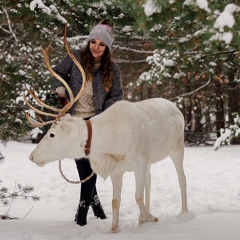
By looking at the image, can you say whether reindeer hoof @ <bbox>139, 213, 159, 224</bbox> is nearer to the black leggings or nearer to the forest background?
the black leggings

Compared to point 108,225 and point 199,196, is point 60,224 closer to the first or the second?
point 108,225

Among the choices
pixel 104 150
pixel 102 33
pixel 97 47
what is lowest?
pixel 104 150

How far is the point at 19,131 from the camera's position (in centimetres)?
506

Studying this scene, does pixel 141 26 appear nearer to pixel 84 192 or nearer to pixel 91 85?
pixel 91 85

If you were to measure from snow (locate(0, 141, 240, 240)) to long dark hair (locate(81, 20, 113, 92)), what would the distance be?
1540 millimetres

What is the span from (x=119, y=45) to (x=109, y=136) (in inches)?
459

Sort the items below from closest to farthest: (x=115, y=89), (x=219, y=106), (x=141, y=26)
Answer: (x=141, y=26), (x=115, y=89), (x=219, y=106)

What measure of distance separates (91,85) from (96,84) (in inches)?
2.6

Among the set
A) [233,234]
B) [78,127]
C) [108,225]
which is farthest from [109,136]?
[233,234]

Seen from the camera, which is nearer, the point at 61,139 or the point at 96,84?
the point at 61,139

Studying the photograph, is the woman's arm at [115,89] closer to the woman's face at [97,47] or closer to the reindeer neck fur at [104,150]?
the woman's face at [97,47]

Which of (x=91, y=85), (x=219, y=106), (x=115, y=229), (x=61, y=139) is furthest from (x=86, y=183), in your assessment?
(x=219, y=106)

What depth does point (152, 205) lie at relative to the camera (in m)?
6.28

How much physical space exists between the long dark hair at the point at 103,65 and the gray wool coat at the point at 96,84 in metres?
0.05
